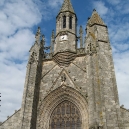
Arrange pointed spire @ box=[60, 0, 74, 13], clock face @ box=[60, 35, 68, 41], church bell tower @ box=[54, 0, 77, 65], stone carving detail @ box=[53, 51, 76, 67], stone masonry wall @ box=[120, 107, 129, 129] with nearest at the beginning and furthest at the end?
stone masonry wall @ box=[120, 107, 129, 129], stone carving detail @ box=[53, 51, 76, 67], church bell tower @ box=[54, 0, 77, 65], clock face @ box=[60, 35, 68, 41], pointed spire @ box=[60, 0, 74, 13]

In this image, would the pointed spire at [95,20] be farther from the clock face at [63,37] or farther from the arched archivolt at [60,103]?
the arched archivolt at [60,103]

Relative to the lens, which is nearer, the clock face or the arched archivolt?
the arched archivolt

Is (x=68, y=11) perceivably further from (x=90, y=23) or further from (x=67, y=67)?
(x=67, y=67)

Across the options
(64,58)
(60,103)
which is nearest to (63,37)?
(64,58)

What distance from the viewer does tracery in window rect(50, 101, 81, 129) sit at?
44.3 feet

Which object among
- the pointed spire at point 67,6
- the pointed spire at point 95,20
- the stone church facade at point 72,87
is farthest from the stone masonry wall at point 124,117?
the pointed spire at point 67,6

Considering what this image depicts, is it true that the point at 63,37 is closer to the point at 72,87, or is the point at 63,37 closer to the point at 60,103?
the point at 72,87

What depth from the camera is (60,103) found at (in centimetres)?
1449

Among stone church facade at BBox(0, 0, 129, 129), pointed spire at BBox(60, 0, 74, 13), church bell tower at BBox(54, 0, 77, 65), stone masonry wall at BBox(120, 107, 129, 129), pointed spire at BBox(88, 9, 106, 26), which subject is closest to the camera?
stone masonry wall at BBox(120, 107, 129, 129)

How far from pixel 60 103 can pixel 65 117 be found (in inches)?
43.2

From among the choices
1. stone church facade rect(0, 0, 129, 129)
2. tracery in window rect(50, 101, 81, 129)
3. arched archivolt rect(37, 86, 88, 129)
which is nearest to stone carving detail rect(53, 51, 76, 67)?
stone church facade rect(0, 0, 129, 129)

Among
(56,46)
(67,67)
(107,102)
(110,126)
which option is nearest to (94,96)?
(107,102)

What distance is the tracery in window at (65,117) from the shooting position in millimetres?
13492

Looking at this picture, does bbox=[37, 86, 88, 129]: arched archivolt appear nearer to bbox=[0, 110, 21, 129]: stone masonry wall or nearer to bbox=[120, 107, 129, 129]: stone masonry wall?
bbox=[0, 110, 21, 129]: stone masonry wall
